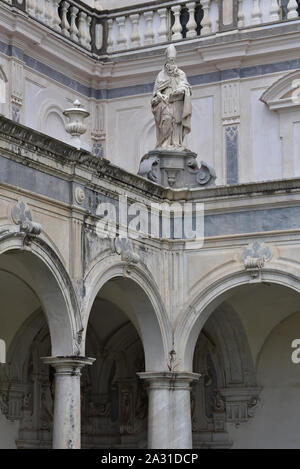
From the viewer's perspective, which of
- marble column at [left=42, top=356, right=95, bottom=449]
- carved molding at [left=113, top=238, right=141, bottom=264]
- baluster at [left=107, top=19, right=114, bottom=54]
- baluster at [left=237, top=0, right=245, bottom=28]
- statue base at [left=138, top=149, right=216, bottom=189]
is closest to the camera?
marble column at [left=42, top=356, right=95, bottom=449]

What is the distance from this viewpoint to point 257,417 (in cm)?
2223

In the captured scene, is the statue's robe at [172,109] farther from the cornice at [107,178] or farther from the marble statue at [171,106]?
the cornice at [107,178]

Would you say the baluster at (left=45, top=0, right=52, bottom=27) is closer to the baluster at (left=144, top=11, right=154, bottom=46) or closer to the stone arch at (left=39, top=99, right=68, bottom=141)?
the stone arch at (left=39, top=99, right=68, bottom=141)

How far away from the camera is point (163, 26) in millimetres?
24281

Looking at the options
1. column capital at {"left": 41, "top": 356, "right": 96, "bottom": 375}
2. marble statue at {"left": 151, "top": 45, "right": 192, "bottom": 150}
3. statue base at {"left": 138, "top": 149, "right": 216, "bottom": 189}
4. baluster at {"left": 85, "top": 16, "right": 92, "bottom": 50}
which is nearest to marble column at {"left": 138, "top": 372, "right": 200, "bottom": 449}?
column capital at {"left": 41, "top": 356, "right": 96, "bottom": 375}

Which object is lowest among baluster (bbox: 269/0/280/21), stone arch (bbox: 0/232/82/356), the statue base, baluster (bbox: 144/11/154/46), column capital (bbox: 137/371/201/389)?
column capital (bbox: 137/371/201/389)

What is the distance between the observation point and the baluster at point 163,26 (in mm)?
24219

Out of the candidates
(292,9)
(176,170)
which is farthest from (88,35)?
(176,170)

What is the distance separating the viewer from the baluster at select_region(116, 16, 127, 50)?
2461 centimetres

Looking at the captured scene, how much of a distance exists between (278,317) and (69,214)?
582cm

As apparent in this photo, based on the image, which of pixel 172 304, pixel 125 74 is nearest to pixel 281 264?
pixel 172 304

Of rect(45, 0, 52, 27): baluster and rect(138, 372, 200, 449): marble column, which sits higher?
rect(45, 0, 52, 27): baluster
